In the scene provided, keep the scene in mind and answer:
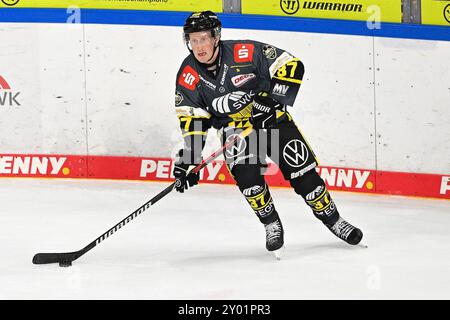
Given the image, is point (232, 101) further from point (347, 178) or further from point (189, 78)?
point (347, 178)

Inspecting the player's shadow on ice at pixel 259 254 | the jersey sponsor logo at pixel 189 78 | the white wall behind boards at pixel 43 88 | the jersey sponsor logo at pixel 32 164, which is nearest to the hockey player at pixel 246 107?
the jersey sponsor logo at pixel 189 78

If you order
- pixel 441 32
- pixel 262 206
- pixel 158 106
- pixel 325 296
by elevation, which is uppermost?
pixel 441 32

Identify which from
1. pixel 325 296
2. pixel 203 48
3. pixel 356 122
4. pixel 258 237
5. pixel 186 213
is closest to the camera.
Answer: pixel 325 296

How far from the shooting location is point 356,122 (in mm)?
6684

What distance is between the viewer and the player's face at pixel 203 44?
4.88 meters

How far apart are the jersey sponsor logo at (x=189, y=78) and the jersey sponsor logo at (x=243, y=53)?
0.22 meters

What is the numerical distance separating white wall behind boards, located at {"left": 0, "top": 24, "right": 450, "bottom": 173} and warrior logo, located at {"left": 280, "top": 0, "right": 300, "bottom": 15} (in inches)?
6.0

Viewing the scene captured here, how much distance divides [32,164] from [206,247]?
2.12 metres

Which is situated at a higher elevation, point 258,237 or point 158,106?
point 158,106

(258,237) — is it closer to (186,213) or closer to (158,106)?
(186,213)

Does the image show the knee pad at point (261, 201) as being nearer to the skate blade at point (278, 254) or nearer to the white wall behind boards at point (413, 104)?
the skate blade at point (278, 254)

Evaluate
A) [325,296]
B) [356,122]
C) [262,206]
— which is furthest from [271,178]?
[325,296]

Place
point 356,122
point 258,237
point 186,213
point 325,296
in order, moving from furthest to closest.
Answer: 1. point 356,122
2. point 186,213
3. point 258,237
4. point 325,296

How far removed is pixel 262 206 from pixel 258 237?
2.00 ft
